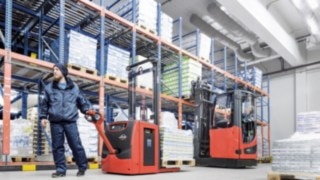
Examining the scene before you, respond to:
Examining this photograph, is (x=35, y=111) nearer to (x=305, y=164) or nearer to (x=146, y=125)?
(x=146, y=125)

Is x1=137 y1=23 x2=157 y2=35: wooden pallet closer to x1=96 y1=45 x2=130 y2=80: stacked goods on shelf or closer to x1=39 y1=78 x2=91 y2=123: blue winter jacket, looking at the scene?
x1=96 y1=45 x2=130 y2=80: stacked goods on shelf

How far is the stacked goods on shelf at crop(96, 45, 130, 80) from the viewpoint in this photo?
782 cm

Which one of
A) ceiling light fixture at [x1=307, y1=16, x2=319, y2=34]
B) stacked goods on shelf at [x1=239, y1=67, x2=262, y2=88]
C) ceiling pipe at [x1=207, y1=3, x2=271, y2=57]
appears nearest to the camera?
ceiling light fixture at [x1=307, y1=16, x2=319, y2=34]

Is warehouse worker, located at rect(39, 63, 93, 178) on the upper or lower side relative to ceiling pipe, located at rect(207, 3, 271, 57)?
lower

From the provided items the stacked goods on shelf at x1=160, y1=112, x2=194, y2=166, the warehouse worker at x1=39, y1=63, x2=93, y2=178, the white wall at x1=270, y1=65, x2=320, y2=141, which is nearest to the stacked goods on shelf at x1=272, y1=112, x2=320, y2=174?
the stacked goods on shelf at x1=160, y1=112, x2=194, y2=166

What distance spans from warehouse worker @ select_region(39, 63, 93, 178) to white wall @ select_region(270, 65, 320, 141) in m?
13.4

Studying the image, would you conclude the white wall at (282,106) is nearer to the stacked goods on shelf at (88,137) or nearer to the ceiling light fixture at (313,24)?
the ceiling light fixture at (313,24)

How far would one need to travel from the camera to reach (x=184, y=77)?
10.1 meters

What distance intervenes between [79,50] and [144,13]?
7.96 ft

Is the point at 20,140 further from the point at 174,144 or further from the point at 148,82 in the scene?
the point at 148,82

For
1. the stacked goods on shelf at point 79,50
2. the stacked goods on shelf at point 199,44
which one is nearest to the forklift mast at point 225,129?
the stacked goods on shelf at point 199,44

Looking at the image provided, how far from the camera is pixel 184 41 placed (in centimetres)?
1176

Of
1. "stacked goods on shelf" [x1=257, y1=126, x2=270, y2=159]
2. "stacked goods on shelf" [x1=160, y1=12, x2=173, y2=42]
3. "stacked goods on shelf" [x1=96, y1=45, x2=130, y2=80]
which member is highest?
"stacked goods on shelf" [x1=160, y1=12, x2=173, y2=42]

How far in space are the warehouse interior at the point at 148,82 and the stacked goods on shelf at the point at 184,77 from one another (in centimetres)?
3
